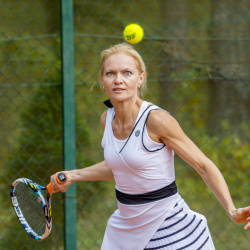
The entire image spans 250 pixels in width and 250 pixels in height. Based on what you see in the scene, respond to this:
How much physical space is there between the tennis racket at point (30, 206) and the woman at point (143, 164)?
52 centimetres

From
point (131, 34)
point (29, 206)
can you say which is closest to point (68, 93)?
point (131, 34)

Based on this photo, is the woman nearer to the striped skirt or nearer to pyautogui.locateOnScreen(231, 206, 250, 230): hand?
the striped skirt

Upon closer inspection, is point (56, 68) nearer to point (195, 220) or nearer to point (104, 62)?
point (104, 62)

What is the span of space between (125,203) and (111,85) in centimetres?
62

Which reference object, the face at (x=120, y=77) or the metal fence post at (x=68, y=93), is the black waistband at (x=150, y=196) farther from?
the metal fence post at (x=68, y=93)

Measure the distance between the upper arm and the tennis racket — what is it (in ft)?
2.63

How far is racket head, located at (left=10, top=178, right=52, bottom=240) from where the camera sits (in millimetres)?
3336

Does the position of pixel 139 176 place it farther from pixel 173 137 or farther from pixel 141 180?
pixel 173 137

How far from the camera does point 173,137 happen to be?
2785mm

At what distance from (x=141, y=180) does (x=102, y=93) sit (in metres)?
1.74

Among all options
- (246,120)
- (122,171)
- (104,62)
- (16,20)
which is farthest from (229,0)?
(122,171)

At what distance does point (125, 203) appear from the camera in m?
2.96

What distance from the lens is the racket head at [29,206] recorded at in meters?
3.34

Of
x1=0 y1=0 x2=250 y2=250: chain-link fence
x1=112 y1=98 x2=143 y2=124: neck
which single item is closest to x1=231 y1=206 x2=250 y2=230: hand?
x1=112 y1=98 x2=143 y2=124: neck
